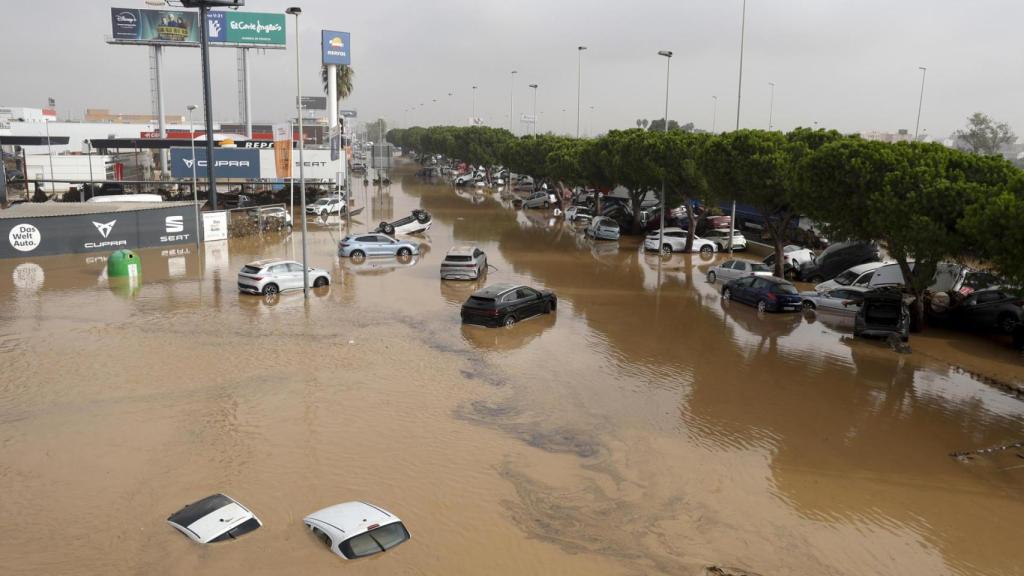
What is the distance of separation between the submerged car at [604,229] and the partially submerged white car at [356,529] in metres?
36.1

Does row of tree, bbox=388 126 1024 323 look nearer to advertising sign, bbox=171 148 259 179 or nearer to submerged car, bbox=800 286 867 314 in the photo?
submerged car, bbox=800 286 867 314

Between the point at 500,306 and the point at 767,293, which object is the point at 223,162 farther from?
the point at 767,293

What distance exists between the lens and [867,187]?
77.6 feet

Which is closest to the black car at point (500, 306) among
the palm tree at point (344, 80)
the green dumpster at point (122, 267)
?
the green dumpster at point (122, 267)

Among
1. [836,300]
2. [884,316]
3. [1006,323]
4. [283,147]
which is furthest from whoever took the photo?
[283,147]

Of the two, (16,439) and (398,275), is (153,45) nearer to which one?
(398,275)

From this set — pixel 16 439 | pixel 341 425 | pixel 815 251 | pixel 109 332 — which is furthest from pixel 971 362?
pixel 109 332

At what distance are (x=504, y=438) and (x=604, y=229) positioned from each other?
32334mm

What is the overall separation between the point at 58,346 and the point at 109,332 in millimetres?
1673

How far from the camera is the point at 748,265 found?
31375 mm

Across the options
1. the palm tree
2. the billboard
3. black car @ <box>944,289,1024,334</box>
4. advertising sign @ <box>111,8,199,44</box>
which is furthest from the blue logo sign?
black car @ <box>944,289,1024,334</box>

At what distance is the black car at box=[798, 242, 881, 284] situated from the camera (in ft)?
109

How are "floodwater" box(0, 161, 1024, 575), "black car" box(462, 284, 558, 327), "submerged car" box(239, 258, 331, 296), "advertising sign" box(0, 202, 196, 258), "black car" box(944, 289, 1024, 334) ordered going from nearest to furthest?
1. "floodwater" box(0, 161, 1024, 575)
2. "black car" box(462, 284, 558, 327)
3. "black car" box(944, 289, 1024, 334)
4. "submerged car" box(239, 258, 331, 296)
5. "advertising sign" box(0, 202, 196, 258)

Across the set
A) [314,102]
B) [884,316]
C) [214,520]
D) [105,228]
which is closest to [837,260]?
[884,316]
